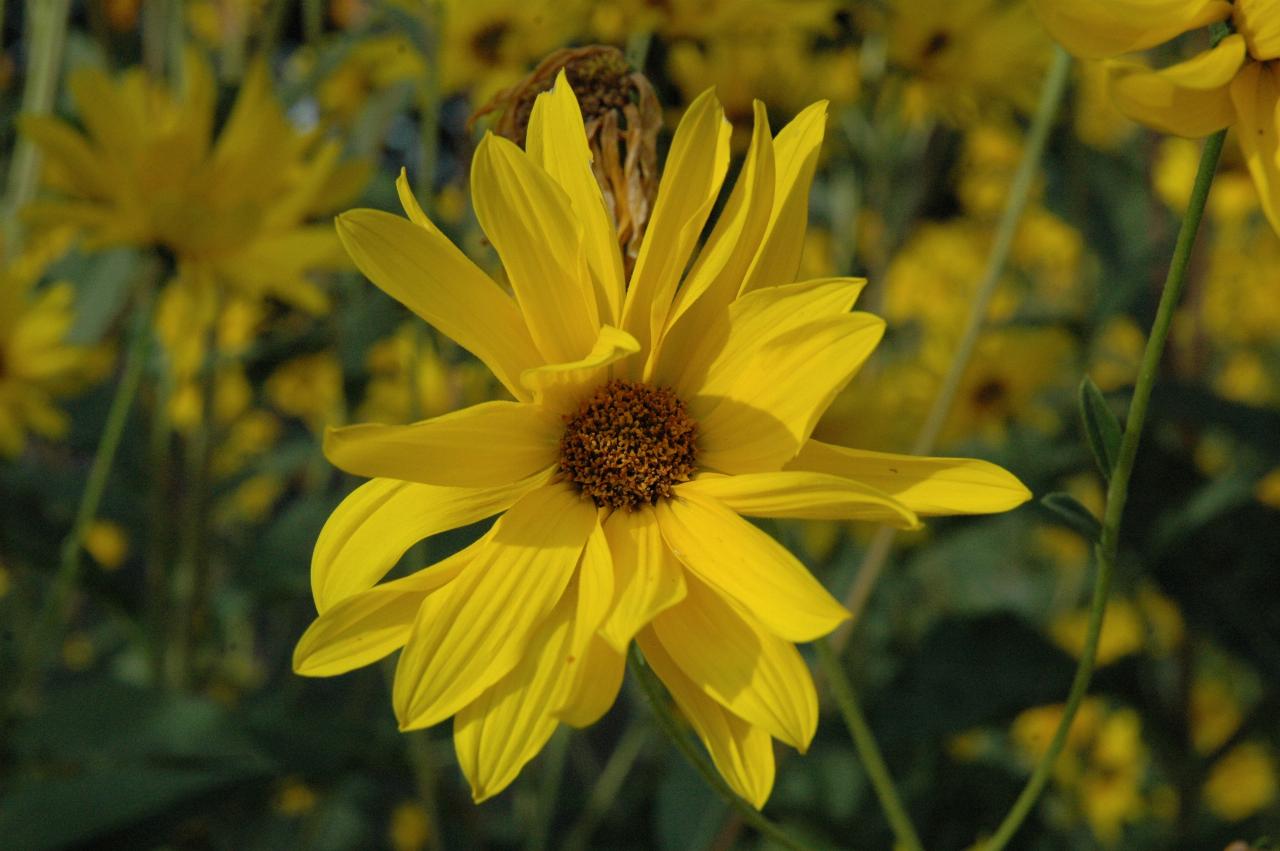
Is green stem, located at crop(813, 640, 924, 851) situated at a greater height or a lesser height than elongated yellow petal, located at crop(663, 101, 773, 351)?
lesser

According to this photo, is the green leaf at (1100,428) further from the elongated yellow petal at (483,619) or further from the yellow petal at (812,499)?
the elongated yellow petal at (483,619)

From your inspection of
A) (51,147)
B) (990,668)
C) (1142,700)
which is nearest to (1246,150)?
(990,668)

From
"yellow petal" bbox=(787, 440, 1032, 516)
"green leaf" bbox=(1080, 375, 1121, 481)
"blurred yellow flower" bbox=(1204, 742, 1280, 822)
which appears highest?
"green leaf" bbox=(1080, 375, 1121, 481)

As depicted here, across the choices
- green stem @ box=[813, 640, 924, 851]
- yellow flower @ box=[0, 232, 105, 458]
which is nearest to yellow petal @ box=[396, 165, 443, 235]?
green stem @ box=[813, 640, 924, 851]

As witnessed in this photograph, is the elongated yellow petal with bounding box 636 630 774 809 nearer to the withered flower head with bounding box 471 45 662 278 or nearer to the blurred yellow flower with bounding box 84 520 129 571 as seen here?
the withered flower head with bounding box 471 45 662 278

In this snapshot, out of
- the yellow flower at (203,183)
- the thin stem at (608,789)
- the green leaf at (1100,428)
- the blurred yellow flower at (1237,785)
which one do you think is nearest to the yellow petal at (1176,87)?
the green leaf at (1100,428)

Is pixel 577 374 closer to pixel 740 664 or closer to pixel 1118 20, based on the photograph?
pixel 740 664

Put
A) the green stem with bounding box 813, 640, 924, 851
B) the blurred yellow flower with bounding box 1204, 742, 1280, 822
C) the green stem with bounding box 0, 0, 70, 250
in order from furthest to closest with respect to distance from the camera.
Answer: the blurred yellow flower with bounding box 1204, 742, 1280, 822 < the green stem with bounding box 0, 0, 70, 250 < the green stem with bounding box 813, 640, 924, 851

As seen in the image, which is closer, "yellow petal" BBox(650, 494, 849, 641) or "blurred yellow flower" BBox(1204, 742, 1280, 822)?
"yellow petal" BBox(650, 494, 849, 641)
